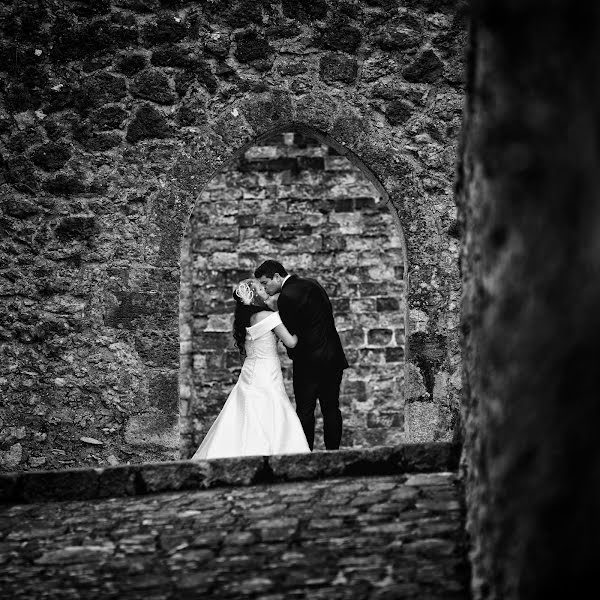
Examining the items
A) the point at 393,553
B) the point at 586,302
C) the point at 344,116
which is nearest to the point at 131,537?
the point at 393,553

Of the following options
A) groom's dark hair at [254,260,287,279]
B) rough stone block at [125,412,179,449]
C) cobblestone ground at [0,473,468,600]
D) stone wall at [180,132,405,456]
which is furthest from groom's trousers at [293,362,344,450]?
cobblestone ground at [0,473,468,600]

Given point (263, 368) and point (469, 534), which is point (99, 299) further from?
point (469, 534)

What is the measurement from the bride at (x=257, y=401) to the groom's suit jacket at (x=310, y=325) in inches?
2.9

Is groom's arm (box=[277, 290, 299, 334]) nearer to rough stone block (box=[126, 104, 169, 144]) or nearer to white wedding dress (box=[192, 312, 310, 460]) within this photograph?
white wedding dress (box=[192, 312, 310, 460])

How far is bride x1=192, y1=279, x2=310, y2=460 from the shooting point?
25.4ft

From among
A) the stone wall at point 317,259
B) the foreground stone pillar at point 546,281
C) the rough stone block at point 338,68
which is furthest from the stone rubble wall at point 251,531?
the stone wall at point 317,259

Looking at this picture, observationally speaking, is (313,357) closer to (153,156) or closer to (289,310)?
(289,310)

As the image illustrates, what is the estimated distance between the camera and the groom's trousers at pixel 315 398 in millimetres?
8141

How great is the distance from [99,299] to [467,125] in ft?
13.8

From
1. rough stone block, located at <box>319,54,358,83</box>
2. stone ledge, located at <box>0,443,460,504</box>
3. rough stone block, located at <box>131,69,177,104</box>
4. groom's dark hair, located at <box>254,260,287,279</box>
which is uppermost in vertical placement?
rough stone block, located at <box>319,54,358,83</box>

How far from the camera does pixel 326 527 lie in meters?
3.33

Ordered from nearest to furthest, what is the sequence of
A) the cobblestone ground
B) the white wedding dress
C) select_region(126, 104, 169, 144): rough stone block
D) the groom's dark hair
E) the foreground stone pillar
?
the foreground stone pillar → the cobblestone ground → select_region(126, 104, 169, 144): rough stone block → the white wedding dress → the groom's dark hair

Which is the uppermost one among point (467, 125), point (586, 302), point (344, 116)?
point (344, 116)

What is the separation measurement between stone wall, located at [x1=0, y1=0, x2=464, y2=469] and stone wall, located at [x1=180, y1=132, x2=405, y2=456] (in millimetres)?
3303
